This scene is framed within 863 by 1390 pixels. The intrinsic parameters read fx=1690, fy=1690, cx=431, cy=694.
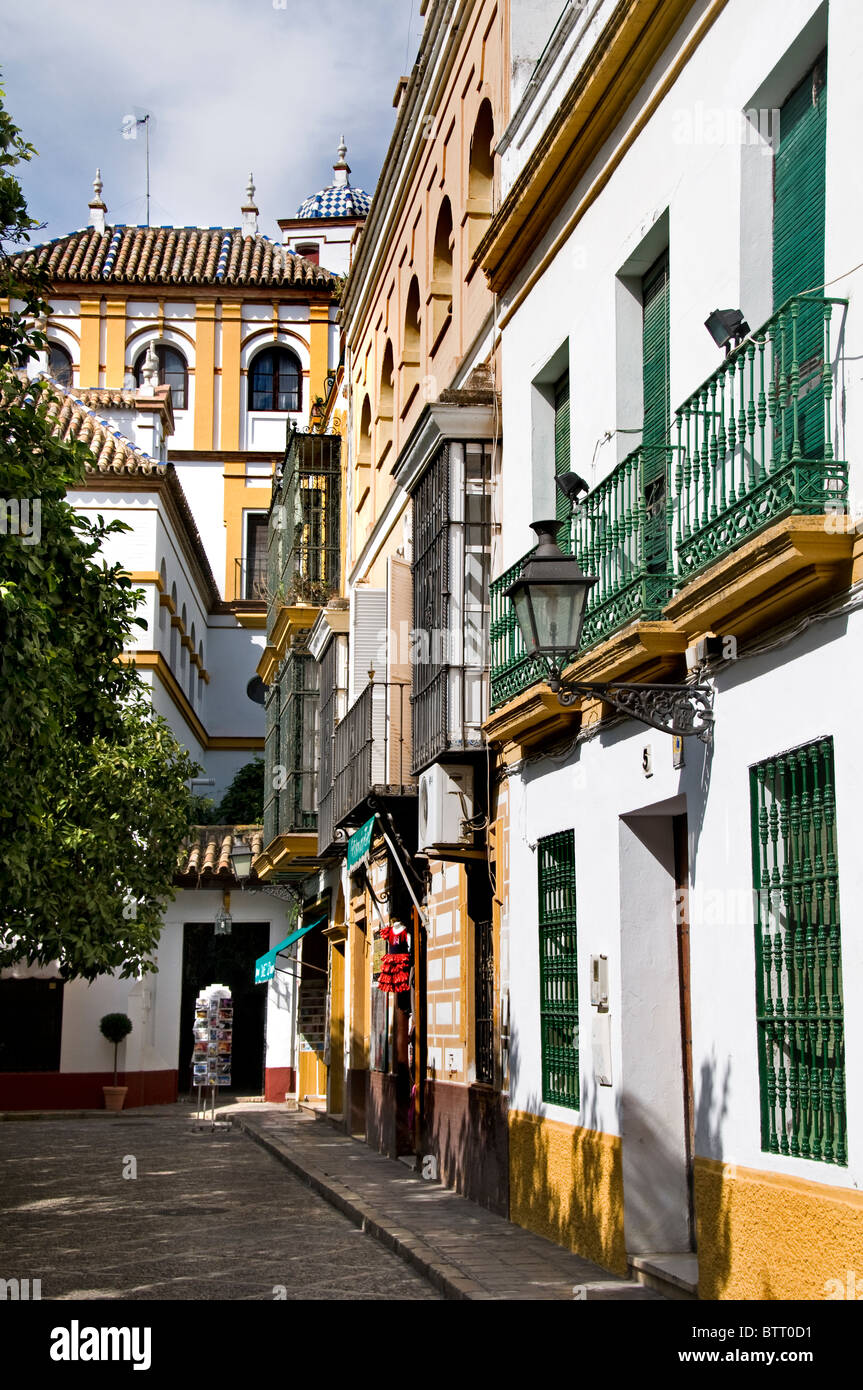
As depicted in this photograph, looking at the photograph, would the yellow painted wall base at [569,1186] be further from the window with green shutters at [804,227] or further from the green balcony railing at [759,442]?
the window with green shutters at [804,227]

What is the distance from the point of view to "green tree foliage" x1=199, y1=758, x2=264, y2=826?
38.3 metres

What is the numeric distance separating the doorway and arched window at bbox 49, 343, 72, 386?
33702 millimetres

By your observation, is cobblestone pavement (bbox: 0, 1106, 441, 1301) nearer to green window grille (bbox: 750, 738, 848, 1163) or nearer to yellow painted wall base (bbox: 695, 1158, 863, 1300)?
yellow painted wall base (bbox: 695, 1158, 863, 1300)

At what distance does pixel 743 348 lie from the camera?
7.36m

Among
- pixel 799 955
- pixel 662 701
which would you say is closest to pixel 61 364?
pixel 662 701

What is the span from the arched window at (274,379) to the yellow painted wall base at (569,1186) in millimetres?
33095

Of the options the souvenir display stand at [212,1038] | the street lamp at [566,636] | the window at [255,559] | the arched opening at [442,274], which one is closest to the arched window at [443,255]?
the arched opening at [442,274]

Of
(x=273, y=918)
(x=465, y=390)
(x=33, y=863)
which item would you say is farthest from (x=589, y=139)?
(x=273, y=918)

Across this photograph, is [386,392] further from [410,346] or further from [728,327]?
[728,327]

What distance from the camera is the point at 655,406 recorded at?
9875 mm

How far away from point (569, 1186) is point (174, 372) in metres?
34.8

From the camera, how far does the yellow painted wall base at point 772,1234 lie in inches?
252

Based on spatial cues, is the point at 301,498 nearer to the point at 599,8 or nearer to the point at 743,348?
the point at 599,8
